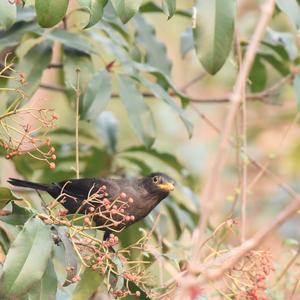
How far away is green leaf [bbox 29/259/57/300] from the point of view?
289cm

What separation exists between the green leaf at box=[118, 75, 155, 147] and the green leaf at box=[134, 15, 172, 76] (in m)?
0.48

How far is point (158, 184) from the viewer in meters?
4.10

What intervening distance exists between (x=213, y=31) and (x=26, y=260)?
116 centimetres

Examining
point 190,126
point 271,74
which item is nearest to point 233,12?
point 190,126

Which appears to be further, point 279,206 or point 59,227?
point 279,206

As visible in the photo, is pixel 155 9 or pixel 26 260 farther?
pixel 155 9

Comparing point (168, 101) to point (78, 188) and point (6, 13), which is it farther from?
point (6, 13)

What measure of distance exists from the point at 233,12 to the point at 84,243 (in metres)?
1.09

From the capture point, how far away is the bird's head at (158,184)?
160 inches

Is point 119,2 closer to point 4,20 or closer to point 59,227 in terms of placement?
point 4,20

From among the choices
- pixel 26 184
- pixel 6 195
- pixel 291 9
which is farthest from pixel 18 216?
pixel 291 9

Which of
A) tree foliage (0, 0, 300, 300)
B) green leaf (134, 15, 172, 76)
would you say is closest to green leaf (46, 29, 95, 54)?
tree foliage (0, 0, 300, 300)

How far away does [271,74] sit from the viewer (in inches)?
323

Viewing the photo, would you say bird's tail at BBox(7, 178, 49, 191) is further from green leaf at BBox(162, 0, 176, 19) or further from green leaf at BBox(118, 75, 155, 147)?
green leaf at BBox(162, 0, 176, 19)
